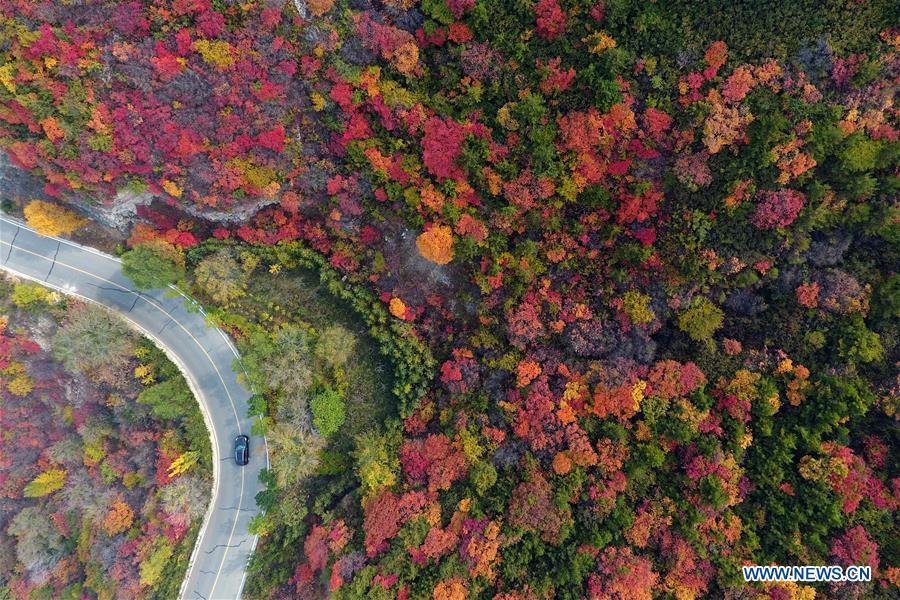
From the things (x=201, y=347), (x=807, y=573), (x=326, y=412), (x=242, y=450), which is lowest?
(x=807, y=573)

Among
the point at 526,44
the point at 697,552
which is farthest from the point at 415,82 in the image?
the point at 697,552

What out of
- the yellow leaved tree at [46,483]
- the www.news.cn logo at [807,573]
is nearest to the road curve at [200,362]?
the yellow leaved tree at [46,483]

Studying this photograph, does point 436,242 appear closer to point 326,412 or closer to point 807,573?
point 326,412

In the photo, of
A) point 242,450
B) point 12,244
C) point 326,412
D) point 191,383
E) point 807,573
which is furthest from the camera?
point 191,383

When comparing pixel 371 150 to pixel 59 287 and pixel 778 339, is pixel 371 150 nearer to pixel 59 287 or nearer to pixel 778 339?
pixel 59 287

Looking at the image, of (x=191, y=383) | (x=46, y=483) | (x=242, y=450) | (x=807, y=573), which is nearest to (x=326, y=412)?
(x=242, y=450)

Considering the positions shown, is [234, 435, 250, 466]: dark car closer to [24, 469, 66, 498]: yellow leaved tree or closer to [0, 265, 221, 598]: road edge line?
[0, 265, 221, 598]: road edge line
